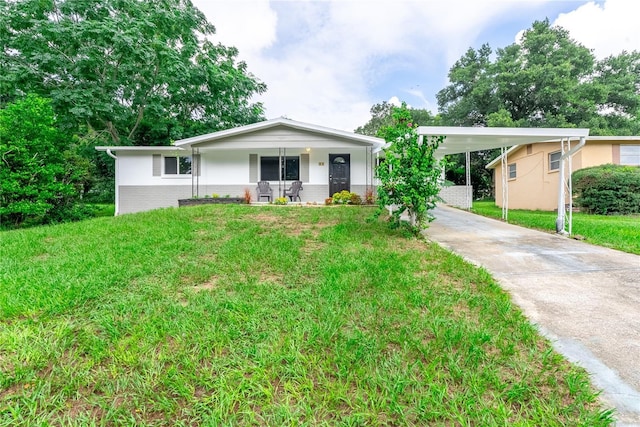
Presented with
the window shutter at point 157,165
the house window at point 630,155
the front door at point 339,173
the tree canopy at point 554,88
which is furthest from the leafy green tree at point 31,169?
the tree canopy at point 554,88

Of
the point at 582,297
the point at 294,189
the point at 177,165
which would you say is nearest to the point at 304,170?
the point at 294,189

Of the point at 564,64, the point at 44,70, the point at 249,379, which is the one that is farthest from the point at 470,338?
the point at 564,64

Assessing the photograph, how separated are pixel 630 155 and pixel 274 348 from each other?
1589cm

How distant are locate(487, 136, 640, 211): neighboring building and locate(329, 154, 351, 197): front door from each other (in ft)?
20.6

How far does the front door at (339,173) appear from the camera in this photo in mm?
11742

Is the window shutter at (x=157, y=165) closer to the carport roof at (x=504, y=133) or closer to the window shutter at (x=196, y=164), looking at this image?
the window shutter at (x=196, y=164)

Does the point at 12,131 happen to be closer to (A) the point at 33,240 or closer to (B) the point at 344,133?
(A) the point at 33,240

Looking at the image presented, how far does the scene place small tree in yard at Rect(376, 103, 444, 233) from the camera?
520 centimetres

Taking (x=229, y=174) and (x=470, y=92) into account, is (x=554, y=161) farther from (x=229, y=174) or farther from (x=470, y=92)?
(x=470, y=92)

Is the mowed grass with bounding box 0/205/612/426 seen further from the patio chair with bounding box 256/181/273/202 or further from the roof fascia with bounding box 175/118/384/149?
the patio chair with bounding box 256/181/273/202

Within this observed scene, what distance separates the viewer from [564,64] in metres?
19.0

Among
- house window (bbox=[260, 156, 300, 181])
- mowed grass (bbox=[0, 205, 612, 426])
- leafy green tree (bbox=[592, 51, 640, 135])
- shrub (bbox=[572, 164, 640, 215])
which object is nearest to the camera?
mowed grass (bbox=[0, 205, 612, 426])

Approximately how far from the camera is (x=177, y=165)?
39.6 feet

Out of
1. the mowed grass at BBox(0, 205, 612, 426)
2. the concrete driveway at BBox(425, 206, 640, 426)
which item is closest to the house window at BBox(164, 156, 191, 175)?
the mowed grass at BBox(0, 205, 612, 426)
